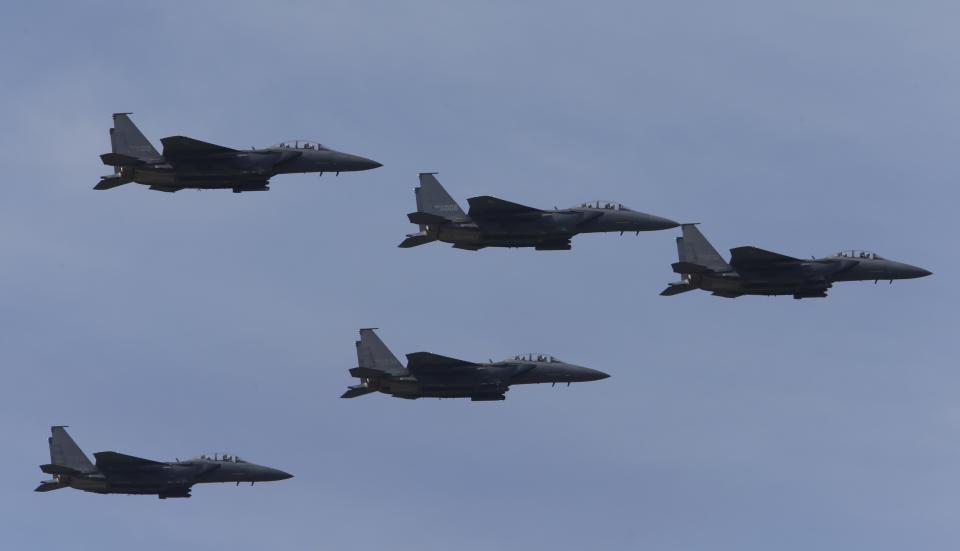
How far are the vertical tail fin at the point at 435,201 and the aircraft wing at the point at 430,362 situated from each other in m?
7.47

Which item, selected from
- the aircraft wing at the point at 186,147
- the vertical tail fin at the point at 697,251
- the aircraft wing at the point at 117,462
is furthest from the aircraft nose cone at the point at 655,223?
the aircraft wing at the point at 117,462

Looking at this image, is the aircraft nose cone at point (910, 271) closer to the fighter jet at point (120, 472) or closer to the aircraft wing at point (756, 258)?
the aircraft wing at point (756, 258)

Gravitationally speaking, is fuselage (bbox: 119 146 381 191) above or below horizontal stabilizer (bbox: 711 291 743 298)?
above

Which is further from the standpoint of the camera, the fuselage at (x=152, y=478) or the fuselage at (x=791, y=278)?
the fuselage at (x=791, y=278)

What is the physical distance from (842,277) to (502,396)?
855 inches

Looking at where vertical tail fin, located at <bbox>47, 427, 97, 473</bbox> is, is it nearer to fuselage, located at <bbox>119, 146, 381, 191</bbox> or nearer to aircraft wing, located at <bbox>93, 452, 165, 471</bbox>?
aircraft wing, located at <bbox>93, 452, 165, 471</bbox>

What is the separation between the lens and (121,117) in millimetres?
91750

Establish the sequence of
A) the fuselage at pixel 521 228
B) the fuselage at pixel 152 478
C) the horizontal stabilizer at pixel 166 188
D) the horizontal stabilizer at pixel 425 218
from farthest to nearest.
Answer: the fuselage at pixel 152 478 → the fuselage at pixel 521 228 → the horizontal stabilizer at pixel 425 218 → the horizontal stabilizer at pixel 166 188

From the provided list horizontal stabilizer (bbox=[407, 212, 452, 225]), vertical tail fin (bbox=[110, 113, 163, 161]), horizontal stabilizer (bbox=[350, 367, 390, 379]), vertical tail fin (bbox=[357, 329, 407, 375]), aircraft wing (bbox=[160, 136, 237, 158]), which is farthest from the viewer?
vertical tail fin (bbox=[357, 329, 407, 375])

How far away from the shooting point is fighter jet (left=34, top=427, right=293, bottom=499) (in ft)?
312

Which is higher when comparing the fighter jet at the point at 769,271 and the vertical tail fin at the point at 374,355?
the fighter jet at the point at 769,271

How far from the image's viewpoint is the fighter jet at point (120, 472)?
9512 cm

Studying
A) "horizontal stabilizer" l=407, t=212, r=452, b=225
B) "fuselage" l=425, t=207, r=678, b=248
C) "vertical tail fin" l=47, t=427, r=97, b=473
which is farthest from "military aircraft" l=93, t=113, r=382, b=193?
"vertical tail fin" l=47, t=427, r=97, b=473

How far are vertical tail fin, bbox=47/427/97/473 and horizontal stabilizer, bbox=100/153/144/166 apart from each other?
17.4 m
